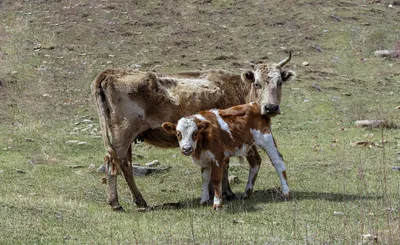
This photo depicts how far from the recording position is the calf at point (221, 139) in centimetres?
1029

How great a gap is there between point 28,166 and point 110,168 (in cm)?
370

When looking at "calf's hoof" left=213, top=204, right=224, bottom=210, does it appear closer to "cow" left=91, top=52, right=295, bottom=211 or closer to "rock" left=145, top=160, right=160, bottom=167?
"cow" left=91, top=52, right=295, bottom=211

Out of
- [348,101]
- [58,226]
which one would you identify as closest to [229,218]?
[58,226]

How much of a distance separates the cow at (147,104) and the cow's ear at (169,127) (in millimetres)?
659

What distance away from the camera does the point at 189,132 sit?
10.2m

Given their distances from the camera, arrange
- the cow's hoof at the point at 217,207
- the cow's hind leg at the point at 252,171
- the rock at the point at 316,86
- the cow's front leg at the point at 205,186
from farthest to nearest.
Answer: the rock at the point at 316,86 → the cow's hind leg at the point at 252,171 → the cow's front leg at the point at 205,186 → the cow's hoof at the point at 217,207

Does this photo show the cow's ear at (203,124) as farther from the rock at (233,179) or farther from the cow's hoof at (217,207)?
the rock at (233,179)

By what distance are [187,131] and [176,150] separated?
5.62 meters

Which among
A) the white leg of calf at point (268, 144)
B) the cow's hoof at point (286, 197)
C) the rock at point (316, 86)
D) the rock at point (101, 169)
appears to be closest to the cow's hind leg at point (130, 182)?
the white leg of calf at point (268, 144)

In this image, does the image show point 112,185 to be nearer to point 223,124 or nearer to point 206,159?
point 206,159

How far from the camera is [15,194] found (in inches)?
456

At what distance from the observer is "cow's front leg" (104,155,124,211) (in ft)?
35.7

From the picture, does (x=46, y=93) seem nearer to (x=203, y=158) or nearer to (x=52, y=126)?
(x=52, y=126)

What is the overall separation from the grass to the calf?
1.43 feet
